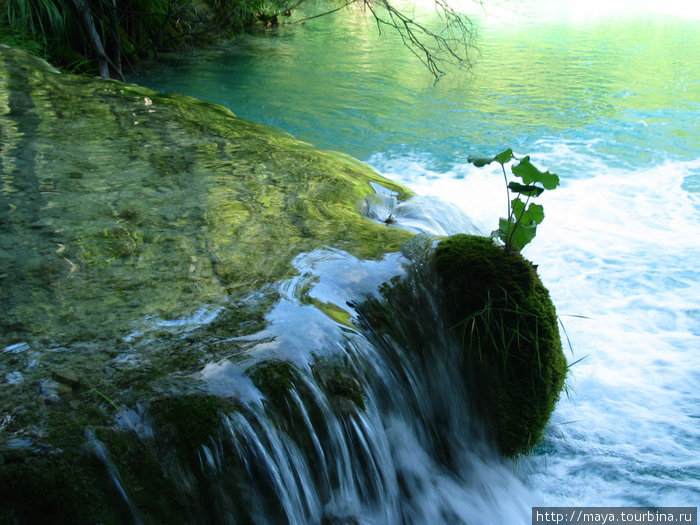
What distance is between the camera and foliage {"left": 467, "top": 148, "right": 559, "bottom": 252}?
2826mm

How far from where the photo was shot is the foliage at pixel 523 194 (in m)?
2.83

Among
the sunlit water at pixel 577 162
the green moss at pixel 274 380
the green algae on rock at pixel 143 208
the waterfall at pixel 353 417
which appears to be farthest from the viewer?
the sunlit water at pixel 577 162

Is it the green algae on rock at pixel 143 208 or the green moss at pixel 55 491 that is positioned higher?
the green algae on rock at pixel 143 208

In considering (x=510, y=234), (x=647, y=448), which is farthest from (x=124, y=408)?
(x=647, y=448)

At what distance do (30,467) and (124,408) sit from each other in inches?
12.8

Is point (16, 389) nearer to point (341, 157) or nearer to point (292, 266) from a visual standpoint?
point (292, 266)

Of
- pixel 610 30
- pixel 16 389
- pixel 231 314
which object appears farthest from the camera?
pixel 610 30

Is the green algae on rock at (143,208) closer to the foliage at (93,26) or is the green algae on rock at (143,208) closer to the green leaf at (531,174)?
the green leaf at (531,174)

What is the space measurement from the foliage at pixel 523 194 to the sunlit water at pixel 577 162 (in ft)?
3.68

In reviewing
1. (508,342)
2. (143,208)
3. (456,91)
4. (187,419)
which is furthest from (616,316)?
(456,91)

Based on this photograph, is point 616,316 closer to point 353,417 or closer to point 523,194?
point 523,194

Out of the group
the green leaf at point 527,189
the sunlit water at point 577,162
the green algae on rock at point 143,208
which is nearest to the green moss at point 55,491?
the green algae on rock at point 143,208

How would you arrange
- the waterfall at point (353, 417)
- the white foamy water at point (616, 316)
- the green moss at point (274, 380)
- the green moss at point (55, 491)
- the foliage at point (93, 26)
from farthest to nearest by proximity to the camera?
the foliage at point (93, 26) < the white foamy water at point (616, 316) < the green moss at point (274, 380) < the waterfall at point (353, 417) < the green moss at point (55, 491)

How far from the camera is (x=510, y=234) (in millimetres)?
3039
